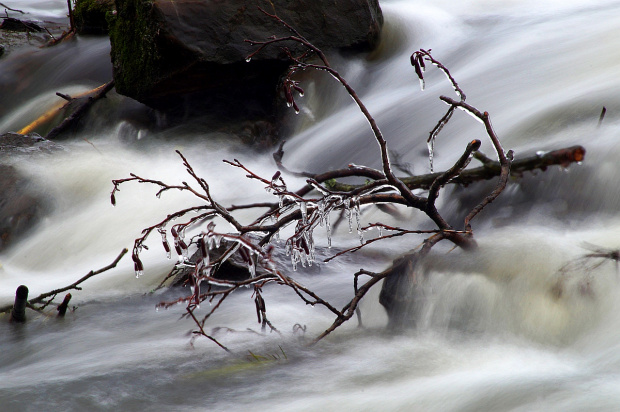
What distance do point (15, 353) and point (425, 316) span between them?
4.68 feet

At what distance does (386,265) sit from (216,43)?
7.42 feet

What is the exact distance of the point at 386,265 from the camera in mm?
2705

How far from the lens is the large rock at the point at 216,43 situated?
4266mm

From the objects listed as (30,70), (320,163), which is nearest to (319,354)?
(320,163)

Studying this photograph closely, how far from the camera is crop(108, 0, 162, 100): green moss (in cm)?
429

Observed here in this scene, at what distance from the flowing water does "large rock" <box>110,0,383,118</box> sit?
0.26 metres

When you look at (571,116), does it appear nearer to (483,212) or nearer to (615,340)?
(483,212)

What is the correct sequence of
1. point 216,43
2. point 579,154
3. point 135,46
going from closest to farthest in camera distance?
point 579,154, point 216,43, point 135,46

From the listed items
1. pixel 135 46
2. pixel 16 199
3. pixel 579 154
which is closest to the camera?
pixel 579 154

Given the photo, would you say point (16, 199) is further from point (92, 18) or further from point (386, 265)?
point (92, 18)

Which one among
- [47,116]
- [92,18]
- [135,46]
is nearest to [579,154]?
[135,46]

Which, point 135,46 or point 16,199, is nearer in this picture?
point 16,199

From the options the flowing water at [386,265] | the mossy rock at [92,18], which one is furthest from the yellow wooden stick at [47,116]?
the mossy rock at [92,18]

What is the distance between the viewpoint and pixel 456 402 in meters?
1.71
